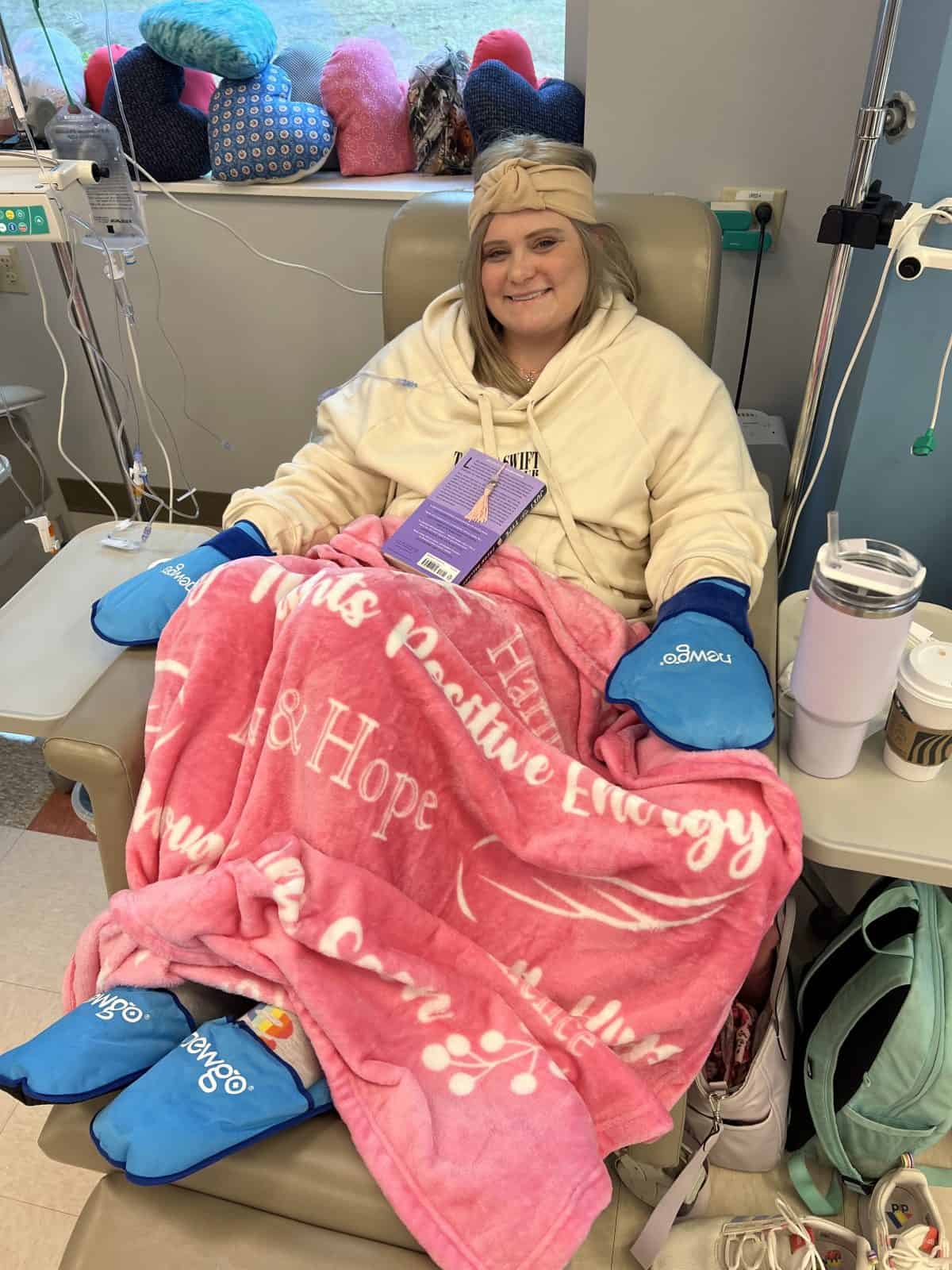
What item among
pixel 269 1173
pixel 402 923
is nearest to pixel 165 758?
pixel 402 923

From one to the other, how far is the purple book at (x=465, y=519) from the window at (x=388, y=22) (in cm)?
122

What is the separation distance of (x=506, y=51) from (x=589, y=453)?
1.11 metres

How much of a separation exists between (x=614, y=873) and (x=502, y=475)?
25.2 inches

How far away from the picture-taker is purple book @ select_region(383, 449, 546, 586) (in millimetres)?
1326

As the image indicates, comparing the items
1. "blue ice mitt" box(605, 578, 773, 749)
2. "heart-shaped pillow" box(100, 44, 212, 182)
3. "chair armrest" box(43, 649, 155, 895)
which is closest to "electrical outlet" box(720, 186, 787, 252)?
"blue ice mitt" box(605, 578, 773, 749)

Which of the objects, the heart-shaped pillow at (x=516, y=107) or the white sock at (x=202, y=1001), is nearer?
the white sock at (x=202, y=1001)

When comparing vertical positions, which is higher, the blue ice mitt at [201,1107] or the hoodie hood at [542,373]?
the hoodie hood at [542,373]

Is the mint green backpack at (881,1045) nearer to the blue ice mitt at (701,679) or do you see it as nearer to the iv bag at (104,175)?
the blue ice mitt at (701,679)

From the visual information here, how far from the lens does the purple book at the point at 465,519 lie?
1.33m

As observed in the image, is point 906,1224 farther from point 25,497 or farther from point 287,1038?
point 25,497

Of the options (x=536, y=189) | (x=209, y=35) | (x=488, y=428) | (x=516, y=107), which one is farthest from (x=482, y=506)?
(x=209, y=35)

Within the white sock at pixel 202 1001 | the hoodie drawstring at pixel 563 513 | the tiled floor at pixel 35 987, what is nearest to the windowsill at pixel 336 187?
the hoodie drawstring at pixel 563 513

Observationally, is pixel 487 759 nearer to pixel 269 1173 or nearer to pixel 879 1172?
pixel 269 1173

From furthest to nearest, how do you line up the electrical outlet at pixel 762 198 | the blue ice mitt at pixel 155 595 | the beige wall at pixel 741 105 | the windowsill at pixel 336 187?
the windowsill at pixel 336 187 → the electrical outlet at pixel 762 198 → the beige wall at pixel 741 105 → the blue ice mitt at pixel 155 595
